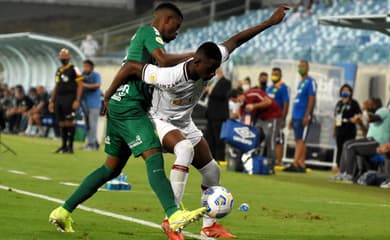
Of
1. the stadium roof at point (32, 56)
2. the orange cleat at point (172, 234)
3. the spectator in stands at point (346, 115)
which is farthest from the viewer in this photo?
the stadium roof at point (32, 56)

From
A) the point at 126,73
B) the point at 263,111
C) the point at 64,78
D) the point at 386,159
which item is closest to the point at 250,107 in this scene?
the point at 263,111

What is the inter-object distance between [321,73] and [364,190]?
783cm

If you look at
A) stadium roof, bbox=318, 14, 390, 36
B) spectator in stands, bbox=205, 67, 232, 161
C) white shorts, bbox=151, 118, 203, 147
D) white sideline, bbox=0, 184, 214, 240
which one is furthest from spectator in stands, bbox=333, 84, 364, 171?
white shorts, bbox=151, 118, 203, 147

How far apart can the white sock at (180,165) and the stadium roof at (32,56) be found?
25.5 metres

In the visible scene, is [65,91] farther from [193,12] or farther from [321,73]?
[193,12]

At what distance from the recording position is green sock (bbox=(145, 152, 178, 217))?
903cm

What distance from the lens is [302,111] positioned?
2284cm

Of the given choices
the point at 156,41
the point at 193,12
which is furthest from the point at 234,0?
the point at 156,41

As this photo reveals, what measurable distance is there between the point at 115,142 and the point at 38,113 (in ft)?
89.8

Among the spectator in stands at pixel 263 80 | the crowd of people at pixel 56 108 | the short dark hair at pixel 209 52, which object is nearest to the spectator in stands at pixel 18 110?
the crowd of people at pixel 56 108

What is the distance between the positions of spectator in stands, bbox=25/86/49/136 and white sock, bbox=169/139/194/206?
27231 millimetres

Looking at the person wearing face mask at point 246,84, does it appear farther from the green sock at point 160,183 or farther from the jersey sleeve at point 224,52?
the green sock at point 160,183

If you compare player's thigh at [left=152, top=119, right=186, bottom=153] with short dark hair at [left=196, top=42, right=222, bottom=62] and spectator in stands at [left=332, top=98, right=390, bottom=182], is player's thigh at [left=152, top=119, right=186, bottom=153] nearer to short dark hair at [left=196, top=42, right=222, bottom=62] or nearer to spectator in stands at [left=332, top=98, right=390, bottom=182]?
short dark hair at [left=196, top=42, right=222, bottom=62]

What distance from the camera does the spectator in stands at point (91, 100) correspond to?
27.0 m
